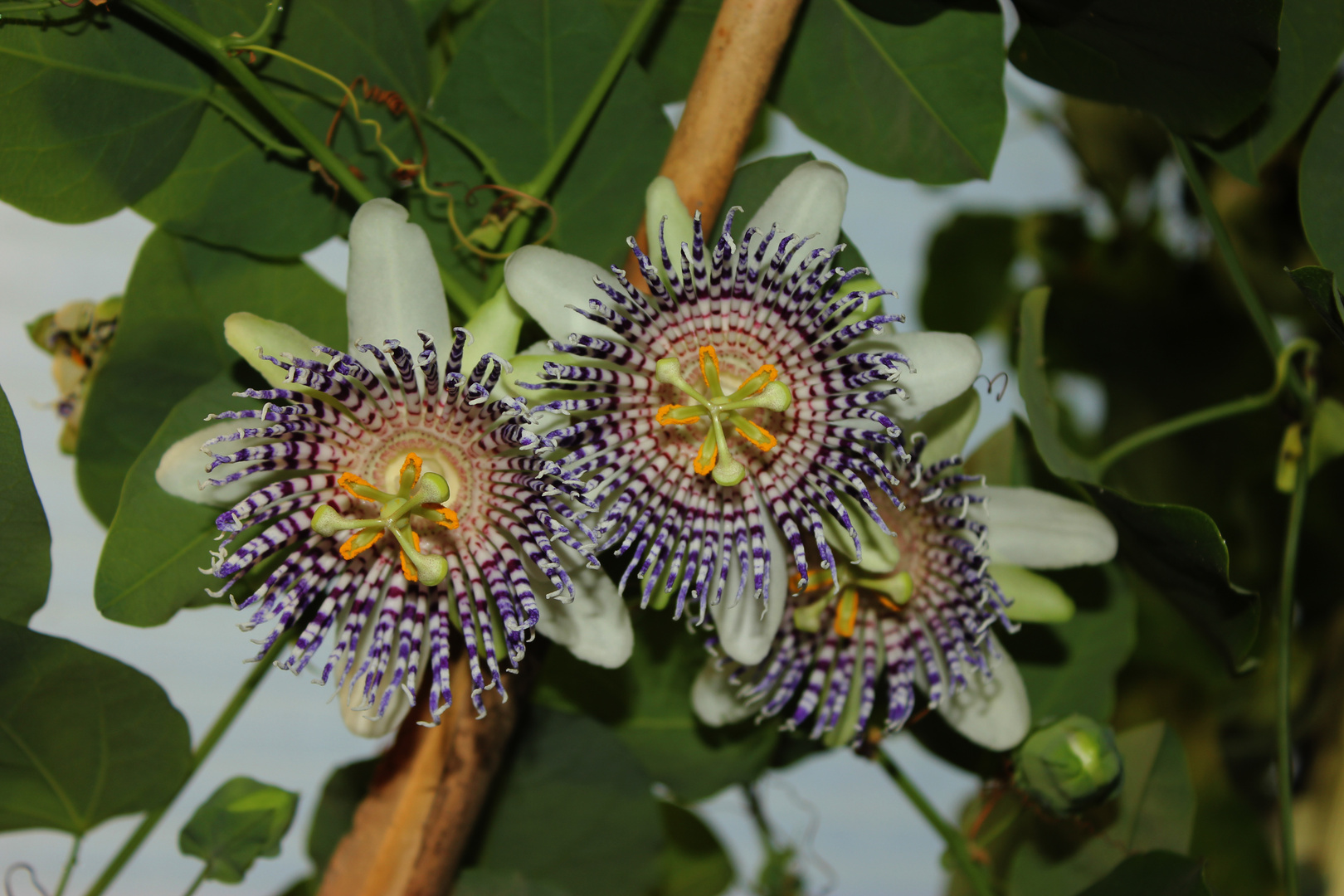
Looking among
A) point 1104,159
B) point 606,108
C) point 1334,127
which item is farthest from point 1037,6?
point 1104,159

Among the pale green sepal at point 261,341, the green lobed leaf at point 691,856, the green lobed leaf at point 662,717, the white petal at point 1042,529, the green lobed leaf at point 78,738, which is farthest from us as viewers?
the green lobed leaf at point 691,856

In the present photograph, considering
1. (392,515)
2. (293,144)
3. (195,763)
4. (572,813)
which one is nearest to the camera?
(392,515)

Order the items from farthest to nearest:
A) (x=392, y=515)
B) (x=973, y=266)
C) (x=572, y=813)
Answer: (x=973, y=266)
(x=572, y=813)
(x=392, y=515)

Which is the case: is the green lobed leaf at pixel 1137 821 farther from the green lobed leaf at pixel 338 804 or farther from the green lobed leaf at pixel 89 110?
the green lobed leaf at pixel 89 110

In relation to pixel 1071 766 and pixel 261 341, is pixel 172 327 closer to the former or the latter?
pixel 261 341

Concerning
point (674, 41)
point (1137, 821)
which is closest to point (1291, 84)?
point (674, 41)

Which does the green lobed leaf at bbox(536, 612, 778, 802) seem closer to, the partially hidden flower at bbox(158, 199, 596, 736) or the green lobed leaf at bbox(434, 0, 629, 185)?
the partially hidden flower at bbox(158, 199, 596, 736)

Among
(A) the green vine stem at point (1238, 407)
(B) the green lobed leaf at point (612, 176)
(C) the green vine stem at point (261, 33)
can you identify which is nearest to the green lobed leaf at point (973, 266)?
(A) the green vine stem at point (1238, 407)
